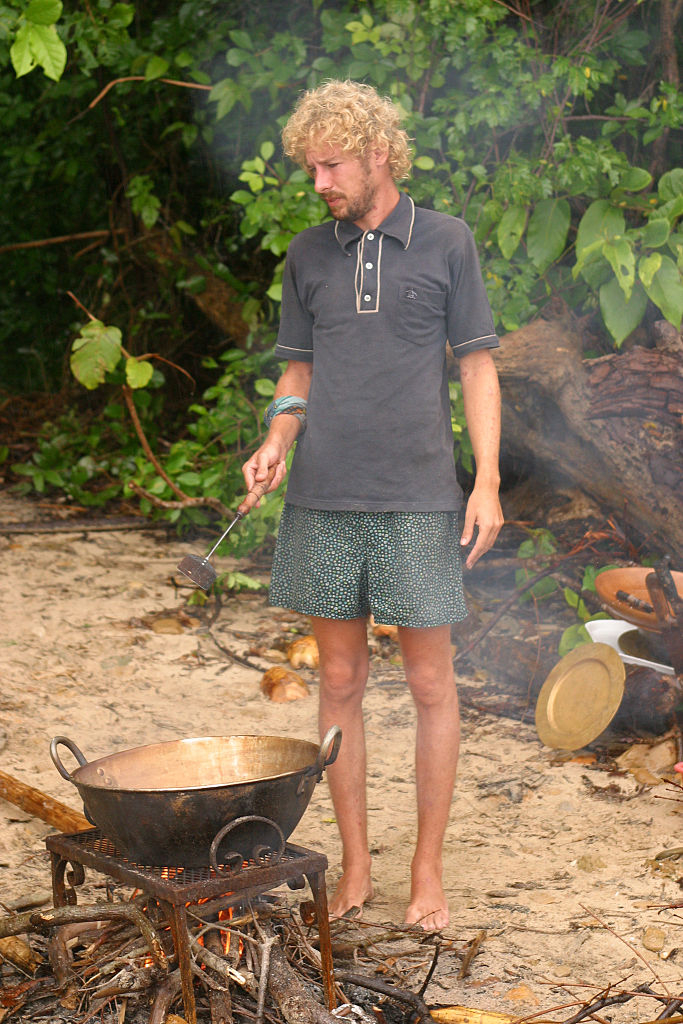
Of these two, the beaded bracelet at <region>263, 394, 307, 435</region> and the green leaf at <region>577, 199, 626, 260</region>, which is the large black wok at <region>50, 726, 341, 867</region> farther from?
the green leaf at <region>577, 199, 626, 260</region>

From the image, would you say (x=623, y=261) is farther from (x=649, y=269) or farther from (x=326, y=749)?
(x=326, y=749)

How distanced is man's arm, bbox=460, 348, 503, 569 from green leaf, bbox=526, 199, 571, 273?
226cm

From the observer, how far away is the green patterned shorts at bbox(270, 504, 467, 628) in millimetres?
2785

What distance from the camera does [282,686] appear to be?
4.78 m

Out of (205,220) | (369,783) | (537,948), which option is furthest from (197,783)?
(205,220)

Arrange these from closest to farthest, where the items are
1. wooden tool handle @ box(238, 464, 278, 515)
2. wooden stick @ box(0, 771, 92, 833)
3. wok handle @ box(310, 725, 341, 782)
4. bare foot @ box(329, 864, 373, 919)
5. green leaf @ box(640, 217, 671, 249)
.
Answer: wok handle @ box(310, 725, 341, 782), wooden tool handle @ box(238, 464, 278, 515), bare foot @ box(329, 864, 373, 919), wooden stick @ box(0, 771, 92, 833), green leaf @ box(640, 217, 671, 249)

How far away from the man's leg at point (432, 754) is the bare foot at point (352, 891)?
0.52 feet

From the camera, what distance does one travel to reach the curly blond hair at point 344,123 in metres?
2.61

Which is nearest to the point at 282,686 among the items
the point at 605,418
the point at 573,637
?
the point at 573,637

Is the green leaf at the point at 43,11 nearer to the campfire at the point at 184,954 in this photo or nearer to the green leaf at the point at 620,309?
the green leaf at the point at 620,309

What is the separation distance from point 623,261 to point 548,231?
61 cm

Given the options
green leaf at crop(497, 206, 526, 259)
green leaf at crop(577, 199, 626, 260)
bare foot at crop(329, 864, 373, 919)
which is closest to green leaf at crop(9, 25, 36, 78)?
green leaf at crop(497, 206, 526, 259)

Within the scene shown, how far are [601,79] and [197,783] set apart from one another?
153 inches

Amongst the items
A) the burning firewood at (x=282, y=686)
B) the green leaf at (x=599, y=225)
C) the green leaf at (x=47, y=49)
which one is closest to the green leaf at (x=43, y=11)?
the green leaf at (x=47, y=49)
